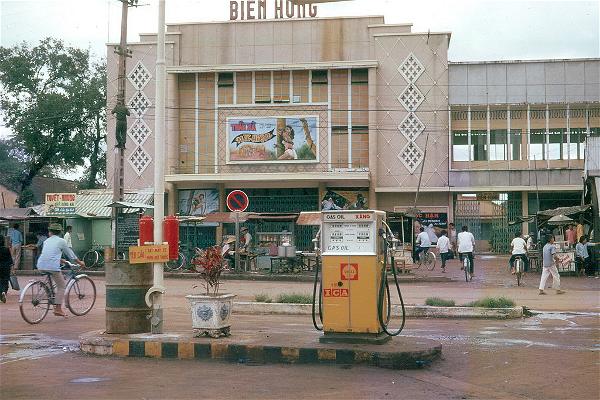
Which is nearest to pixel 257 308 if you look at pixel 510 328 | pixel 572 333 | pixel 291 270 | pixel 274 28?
pixel 510 328

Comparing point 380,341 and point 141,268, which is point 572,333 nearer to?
point 380,341

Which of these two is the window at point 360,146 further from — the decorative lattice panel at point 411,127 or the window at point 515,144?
the window at point 515,144

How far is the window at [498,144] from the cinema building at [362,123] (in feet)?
0.17

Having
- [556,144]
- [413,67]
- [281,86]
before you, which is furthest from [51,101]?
[556,144]

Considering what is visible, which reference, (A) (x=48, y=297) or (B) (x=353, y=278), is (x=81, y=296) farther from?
(B) (x=353, y=278)

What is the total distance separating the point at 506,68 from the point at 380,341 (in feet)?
104

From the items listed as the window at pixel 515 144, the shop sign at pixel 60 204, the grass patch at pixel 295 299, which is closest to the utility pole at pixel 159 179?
the grass patch at pixel 295 299

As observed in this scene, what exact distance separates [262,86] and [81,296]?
1013 inches

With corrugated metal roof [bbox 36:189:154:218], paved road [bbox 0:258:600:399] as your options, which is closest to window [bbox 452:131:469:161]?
corrugated metal roof [bbox 36:189:154:218]

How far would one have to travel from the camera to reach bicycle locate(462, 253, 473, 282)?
23.9 metres

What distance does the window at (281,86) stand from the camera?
38.4 meters

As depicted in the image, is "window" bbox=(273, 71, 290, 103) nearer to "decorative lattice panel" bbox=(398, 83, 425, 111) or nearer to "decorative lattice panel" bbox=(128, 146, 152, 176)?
"decorative lattice panel" bbox=(398, 83, 425, 111)

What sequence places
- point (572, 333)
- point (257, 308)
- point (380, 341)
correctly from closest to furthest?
point (380, 341) < point (572, 333) < point (257, 308)

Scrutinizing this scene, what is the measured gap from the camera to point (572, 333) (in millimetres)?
11812
